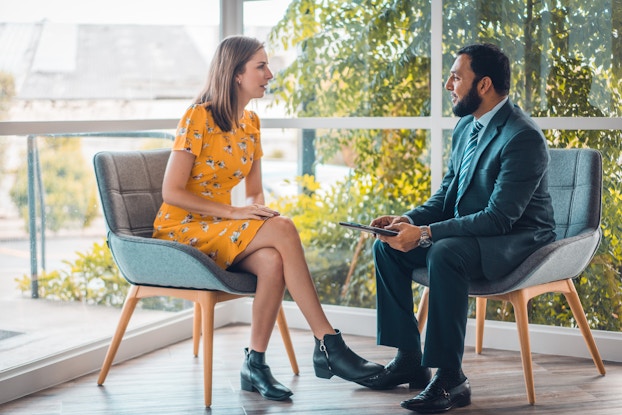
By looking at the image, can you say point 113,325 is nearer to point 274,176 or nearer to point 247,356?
point 247,356

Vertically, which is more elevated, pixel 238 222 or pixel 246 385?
pixel 238 222

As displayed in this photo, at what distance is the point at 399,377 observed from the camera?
306cm

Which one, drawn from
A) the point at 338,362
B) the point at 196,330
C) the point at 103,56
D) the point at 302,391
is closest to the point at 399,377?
the point at 338,362

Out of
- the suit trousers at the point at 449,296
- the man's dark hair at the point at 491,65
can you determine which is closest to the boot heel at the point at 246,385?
the suit trousers at the point at 449,296

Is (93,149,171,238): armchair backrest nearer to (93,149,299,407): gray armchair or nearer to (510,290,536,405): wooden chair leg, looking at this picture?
(93,149,299,407): gray armchair

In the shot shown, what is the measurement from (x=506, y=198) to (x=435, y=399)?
0.70m

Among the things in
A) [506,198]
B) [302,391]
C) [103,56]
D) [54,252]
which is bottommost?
[302,391]

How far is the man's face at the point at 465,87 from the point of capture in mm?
3055

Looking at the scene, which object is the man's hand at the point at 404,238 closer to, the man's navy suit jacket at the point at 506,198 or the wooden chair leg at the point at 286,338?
the man's navy suit jacket at the point at 506,198

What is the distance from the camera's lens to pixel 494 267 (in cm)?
288

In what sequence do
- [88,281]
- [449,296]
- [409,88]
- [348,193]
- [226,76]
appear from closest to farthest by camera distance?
1. [449,296]
2. [226,76]
3. [88,281]
4. [409,88]
5. [348,193]

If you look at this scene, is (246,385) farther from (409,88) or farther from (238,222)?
(409,88)

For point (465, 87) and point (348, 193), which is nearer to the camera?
point (465, 87)

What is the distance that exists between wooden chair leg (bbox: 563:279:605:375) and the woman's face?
1.33m
